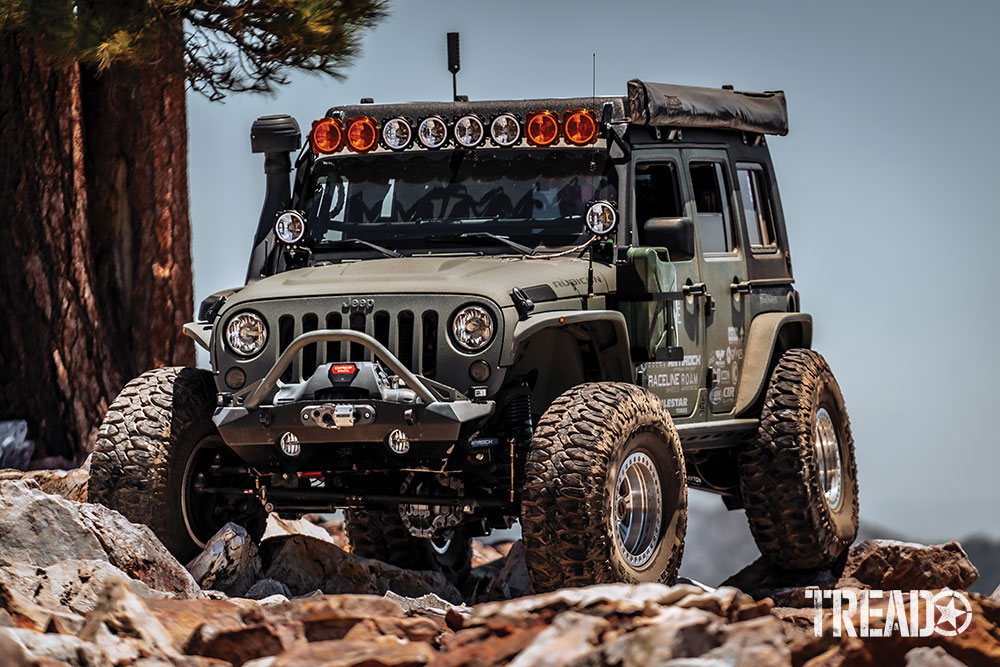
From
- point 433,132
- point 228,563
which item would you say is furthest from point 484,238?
point 228,563

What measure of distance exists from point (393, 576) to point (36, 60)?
615cm

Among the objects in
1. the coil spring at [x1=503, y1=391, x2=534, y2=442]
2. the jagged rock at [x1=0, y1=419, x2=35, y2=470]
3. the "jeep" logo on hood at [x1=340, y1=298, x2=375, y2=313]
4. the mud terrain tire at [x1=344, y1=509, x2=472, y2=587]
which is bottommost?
the mud terrain tire at [x1=344, y1=509, x2=472, y2=587]

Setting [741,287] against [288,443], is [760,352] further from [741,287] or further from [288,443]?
[288,443]

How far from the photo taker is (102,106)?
13.6 m

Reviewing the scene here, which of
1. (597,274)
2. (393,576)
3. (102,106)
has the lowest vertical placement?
(393,576)

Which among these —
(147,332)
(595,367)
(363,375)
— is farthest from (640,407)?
(147,332)

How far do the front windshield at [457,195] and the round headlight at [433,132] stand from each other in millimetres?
117

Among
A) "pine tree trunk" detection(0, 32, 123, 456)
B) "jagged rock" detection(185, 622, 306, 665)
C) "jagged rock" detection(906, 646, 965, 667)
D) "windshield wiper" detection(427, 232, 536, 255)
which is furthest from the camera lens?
"pine tree trunk" detection(0, 32, 123, 456)

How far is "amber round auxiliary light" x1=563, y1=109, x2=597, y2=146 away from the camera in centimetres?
888

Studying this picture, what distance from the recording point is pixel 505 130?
912 cm

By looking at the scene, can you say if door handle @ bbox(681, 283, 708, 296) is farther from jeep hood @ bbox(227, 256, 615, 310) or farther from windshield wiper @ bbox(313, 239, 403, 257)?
windshield wiper @ bbox(313, 239, 403, 257)

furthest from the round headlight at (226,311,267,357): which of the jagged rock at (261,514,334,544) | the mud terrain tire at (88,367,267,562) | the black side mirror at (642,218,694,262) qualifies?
the jagged rock at (261,514,334,544)

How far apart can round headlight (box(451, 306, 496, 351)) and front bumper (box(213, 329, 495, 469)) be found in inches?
10.2

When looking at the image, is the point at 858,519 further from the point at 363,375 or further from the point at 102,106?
the point at 102,106
